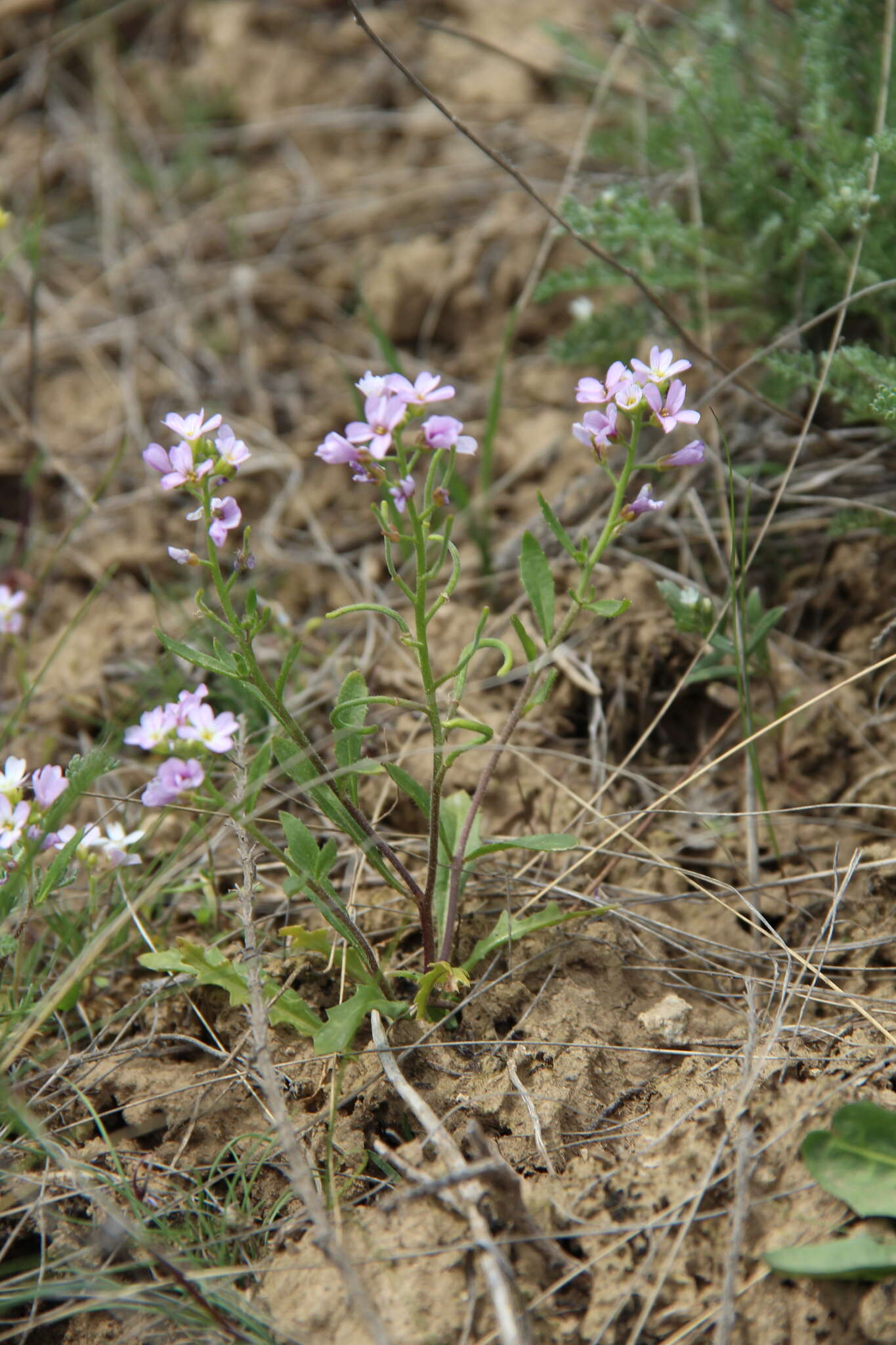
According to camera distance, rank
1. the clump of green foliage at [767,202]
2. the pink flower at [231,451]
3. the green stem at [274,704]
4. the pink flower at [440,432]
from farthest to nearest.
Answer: the clump of green foliage at [767,202]
the pink flower at [231,451]
the green stem at [274,704]
the pink flower at [440,432]

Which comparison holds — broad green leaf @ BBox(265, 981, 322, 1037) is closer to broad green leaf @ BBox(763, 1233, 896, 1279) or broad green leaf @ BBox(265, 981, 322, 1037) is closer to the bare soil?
the bare soil

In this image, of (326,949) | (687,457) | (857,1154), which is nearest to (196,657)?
(326,949)

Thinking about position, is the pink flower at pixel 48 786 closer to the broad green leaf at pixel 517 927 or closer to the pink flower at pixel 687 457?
the broad green leaf at pixel 517 927

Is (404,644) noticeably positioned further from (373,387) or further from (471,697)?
(471,697)

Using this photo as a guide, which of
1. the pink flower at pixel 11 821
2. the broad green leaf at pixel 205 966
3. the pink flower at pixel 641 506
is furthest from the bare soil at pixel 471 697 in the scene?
the pink flower at pixel 641 506

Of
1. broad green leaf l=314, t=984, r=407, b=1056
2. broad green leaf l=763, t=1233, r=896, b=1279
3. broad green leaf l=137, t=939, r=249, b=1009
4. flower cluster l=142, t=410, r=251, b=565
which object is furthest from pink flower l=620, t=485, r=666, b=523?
broad green leaf l=763, t=1233, r=896, b=1279

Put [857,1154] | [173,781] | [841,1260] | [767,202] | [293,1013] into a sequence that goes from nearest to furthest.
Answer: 1. [841,1260]
2. [857,1154]
3. [173,781]
4. [293,1013]
5. [767,202]

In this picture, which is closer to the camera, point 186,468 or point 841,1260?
point 841,1260

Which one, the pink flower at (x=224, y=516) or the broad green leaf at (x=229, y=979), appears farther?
the broad green leaf at (x=229, y=979)
